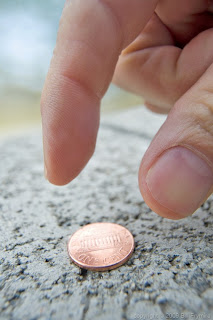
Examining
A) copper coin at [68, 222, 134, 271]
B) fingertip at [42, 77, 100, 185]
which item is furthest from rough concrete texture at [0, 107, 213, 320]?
fingertip at [42, 77, 100, 185]

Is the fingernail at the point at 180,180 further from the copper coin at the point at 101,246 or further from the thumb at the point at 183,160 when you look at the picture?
the copper coin at the point at 101,246

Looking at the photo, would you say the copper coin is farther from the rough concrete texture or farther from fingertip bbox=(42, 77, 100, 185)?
fingertip bbox=(42, 77, 100, 185)

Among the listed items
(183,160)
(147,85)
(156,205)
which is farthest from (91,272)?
(147,85)

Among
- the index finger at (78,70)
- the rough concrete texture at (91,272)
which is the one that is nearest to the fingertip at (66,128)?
the index finger at (78,70)

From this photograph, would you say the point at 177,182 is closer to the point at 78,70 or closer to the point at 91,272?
the point at 91,272

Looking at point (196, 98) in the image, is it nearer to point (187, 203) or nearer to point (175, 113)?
point (175, 113)

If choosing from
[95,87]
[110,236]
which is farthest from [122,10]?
[110,236]
